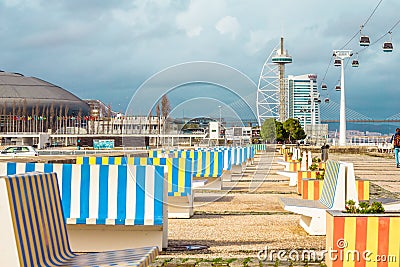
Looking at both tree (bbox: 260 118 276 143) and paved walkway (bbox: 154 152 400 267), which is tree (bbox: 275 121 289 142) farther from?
paved walkway (bbox: 154 152 400 267)

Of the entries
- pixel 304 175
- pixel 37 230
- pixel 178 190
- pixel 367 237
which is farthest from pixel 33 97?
pixel 37 230

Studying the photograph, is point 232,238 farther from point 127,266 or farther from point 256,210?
point 127,266

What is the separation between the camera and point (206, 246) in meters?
7.45

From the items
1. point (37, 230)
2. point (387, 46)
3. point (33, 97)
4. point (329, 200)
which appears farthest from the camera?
point (33, 97)

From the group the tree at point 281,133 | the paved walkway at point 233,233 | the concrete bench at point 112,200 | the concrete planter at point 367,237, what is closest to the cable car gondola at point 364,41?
the paved walkway at point 233,233

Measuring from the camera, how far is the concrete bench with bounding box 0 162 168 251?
704 cm

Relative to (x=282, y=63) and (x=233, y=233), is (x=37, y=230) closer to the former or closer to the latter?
(x=233, y=233)

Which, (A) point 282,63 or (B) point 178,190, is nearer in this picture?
(B) point 178,190

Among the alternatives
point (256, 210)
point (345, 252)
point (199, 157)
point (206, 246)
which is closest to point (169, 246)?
point (206, 246)

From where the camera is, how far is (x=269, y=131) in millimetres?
18422

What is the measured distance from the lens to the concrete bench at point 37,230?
3945 millimetres

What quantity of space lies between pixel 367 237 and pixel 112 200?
255 centimetres

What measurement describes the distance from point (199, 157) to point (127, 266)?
10193 mm

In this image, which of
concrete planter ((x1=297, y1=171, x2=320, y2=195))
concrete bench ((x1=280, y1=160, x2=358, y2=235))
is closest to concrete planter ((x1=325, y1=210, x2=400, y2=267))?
concrete bench ((x1=280, y1=160, x2=358, y2=235))
